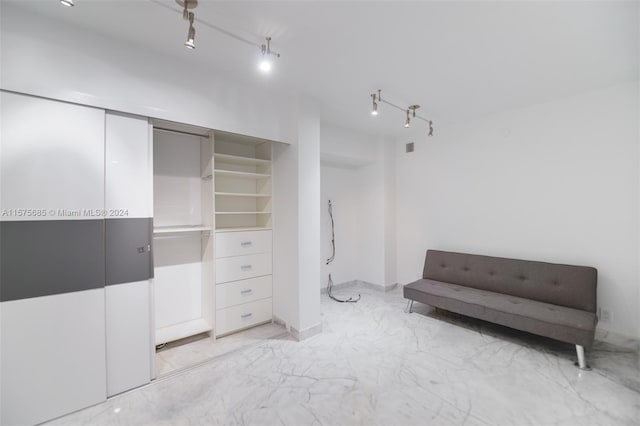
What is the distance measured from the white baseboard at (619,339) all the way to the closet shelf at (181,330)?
4179 mm

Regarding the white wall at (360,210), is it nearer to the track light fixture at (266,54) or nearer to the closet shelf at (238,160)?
the closet shelf at (238,160)

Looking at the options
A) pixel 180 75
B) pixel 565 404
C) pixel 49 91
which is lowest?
pixel 565 404

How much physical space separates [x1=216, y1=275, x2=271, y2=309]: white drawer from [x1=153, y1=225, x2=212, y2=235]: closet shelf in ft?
2.07

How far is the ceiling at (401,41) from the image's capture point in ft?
5.43

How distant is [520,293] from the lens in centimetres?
301

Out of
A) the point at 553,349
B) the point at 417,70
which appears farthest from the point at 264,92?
the point at 553,349

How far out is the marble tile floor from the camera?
5.69 ft

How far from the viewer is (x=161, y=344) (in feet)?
8.18

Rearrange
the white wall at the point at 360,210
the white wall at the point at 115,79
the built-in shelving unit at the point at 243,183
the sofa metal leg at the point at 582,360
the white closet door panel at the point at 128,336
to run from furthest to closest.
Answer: the white wall at the point at 360,210, the built-in shelving unit at the point at 243,183, the sofa metal leg at the point at 582,360, the white closet door panel at the point at 128,336, the white wall at the point at 115,79

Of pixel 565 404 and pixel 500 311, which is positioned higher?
pixel 500 311

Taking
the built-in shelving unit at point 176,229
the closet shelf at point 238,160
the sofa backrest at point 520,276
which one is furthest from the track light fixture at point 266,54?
the sofa backrest at point 520,276

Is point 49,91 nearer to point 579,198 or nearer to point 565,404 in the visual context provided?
point 565,404

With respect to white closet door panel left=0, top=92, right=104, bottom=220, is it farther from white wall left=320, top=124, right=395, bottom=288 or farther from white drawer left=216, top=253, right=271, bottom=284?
white wall left=320, top=124, right=395, bottom=288

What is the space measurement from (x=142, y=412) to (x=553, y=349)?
144 inches
